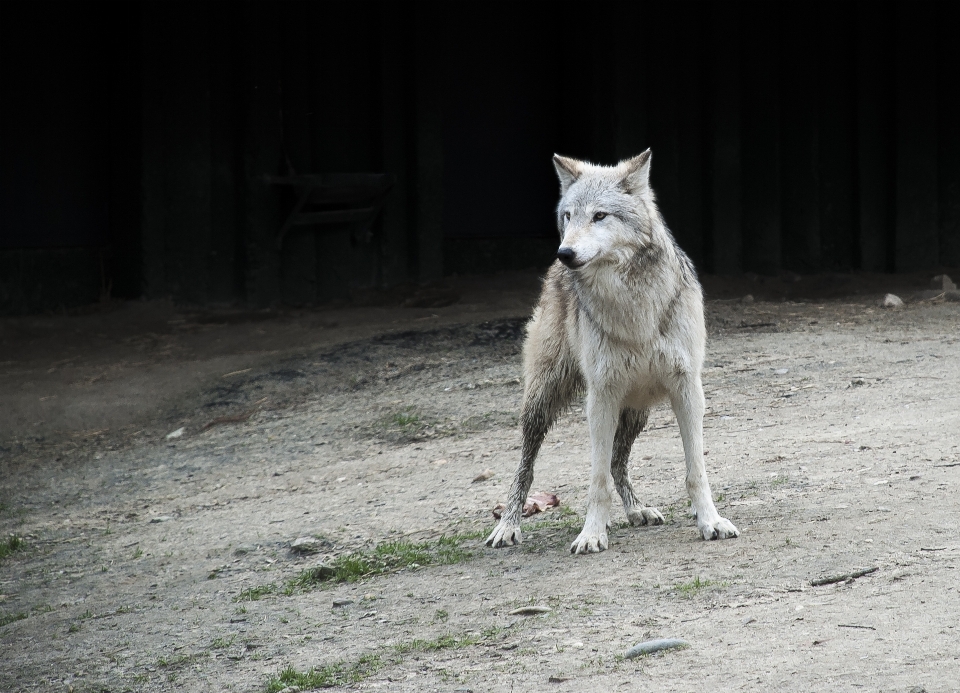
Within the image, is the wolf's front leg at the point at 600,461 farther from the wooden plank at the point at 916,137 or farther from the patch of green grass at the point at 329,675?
the wooden plank at the point at 916,137

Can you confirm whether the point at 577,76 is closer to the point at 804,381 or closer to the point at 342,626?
the point at 804,381

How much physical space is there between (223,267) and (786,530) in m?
7.93

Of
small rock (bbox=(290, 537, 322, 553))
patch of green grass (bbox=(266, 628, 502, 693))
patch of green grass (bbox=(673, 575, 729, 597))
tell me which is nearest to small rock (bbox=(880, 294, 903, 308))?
small rock (bbox=(290, 537, 322, 553))

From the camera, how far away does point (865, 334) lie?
8539 mm

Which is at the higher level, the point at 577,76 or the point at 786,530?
the point at 577,76

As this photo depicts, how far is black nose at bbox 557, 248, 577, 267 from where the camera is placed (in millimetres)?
4191

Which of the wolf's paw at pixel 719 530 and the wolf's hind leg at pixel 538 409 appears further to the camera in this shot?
the wolf's hind leg at pixel 538 409

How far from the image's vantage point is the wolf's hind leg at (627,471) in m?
4.93

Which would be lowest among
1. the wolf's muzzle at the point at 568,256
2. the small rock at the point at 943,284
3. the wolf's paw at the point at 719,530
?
the wolf's paw at the point at 719,530

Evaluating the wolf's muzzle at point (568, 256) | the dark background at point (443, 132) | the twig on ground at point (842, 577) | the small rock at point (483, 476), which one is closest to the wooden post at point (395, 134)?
the dark background at point (443, 132)

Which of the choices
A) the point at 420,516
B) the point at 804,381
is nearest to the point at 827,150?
the point at 804,381

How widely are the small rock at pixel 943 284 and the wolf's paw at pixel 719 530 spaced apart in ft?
24.1

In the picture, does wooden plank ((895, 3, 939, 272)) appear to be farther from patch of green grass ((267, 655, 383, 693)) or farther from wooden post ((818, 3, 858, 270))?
patch of green grass ((267, 655, 383, 693))

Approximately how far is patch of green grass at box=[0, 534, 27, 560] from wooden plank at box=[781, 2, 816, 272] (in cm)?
957
